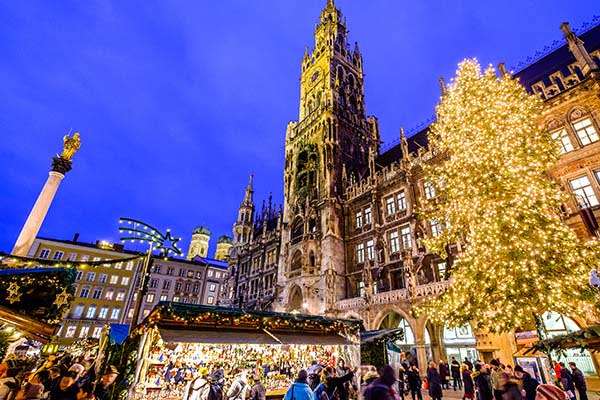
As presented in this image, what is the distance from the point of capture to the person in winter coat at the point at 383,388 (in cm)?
423

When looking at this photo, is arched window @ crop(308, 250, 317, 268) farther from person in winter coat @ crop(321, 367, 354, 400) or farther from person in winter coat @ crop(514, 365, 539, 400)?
person in winter coat @ crop(514, 365, 539, 400)

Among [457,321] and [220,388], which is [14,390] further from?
[457,321]

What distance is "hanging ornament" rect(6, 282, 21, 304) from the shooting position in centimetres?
932

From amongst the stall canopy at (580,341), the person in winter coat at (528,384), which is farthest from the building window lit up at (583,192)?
the person in winter coat at (528,384)

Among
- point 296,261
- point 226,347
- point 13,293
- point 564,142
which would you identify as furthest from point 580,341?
point 296,261

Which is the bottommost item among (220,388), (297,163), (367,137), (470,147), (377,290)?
(220,388)

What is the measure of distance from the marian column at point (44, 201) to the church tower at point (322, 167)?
1993cm

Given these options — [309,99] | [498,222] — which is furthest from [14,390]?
[309,99]

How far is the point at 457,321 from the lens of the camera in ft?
39.3

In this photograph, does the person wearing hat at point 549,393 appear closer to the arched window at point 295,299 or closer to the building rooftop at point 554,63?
the building rooftop at point 554,63

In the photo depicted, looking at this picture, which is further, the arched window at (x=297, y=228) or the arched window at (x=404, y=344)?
the arched window at (x=297, y=228)

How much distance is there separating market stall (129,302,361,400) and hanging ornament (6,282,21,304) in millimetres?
4106

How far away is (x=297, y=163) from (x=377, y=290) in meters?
18.7

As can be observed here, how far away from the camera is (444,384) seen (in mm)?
15203
